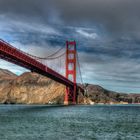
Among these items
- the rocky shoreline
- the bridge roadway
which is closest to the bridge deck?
the bridge roadway

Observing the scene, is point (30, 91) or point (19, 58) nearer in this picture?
point (19, 58)

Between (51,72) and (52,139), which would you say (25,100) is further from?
(52,139)

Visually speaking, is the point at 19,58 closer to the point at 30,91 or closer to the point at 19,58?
the point at 19,58

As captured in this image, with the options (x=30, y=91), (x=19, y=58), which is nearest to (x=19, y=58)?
(x=19, y=58)

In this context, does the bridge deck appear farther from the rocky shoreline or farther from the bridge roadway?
the rocky shoreline

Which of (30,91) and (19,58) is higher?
(30,91)

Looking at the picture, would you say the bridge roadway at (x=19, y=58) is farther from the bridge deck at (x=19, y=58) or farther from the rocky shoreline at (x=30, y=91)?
the rocky shoreline at (x=30, y=91)

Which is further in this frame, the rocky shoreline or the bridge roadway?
the rocky shoreline

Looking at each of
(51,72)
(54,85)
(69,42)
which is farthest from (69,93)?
(54,85)

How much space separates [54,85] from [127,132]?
134507 mm

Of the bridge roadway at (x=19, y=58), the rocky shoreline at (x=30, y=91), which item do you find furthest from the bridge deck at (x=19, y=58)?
the rocky shoreline at (x=30, y=91)

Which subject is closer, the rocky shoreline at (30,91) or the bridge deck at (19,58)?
the bridge deck at (19,58)

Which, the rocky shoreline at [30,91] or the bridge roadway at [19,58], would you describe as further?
the rocky shoreline at [30,91]

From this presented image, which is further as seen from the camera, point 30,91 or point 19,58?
point 30,91
